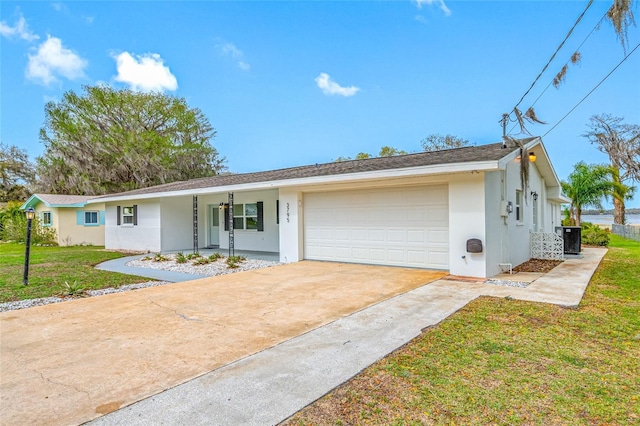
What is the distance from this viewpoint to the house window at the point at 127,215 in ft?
51.2

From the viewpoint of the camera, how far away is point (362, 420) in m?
2.39

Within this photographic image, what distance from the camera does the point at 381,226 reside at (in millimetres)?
9258

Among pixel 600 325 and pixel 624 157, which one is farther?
pixel 624 157

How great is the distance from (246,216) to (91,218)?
1126cm

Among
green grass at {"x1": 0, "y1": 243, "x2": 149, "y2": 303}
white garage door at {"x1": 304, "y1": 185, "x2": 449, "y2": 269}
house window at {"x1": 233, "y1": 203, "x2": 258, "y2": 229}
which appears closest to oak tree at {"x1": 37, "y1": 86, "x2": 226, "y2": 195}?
house window at {"x1": 233, "y1": 203, "x2": 258, "y2": 229}

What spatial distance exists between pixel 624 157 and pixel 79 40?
1506 inches

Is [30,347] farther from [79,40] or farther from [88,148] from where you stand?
[88,148]

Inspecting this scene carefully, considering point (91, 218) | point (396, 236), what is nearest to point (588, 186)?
point (396, 236)

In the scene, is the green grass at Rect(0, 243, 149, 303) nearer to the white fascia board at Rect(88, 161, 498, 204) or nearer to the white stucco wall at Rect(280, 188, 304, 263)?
the white fascia board at Rect(88, 161, 498, 204)

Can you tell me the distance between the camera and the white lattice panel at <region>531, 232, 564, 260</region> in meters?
10.9

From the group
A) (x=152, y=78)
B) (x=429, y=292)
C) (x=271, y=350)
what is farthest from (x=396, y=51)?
(x=152, y=78)

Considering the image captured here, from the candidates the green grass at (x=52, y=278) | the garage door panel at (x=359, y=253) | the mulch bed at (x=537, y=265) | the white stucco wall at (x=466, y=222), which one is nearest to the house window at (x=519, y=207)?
the mulch bed at (x=537, y=265)

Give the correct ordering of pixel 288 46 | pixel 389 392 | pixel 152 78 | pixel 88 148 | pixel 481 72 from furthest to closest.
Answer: pixel 152 78, pixel 88 148, pixel 288 46, pixel 481 72, pixel 389 392

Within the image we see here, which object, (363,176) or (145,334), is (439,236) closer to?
(363,176)
